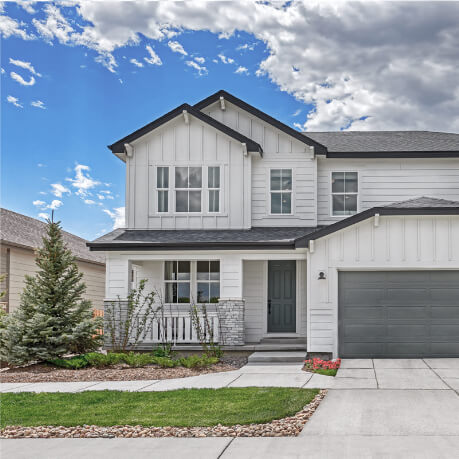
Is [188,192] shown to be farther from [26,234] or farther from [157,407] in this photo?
[157,407]

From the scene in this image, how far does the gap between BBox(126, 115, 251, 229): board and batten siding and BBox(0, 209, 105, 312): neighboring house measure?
8.45 feet

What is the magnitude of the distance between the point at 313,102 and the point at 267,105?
114 inches

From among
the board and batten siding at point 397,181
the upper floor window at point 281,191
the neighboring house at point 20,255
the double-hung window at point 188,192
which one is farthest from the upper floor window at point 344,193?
the neighboring house at point 20,255

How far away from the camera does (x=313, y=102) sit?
21109 millimetres

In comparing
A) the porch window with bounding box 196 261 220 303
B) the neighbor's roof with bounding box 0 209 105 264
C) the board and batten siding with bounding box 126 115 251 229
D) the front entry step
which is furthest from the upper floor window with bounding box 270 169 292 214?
the neighbor's roof with bounding box 0 209 105 264

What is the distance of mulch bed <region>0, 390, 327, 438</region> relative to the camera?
24.1 ft

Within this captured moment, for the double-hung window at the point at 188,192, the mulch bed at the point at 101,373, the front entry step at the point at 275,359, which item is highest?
the double-hung window at the point at 188,192

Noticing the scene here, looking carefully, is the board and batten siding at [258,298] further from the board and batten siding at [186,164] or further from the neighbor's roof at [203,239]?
the board and batten siding at [186,164]

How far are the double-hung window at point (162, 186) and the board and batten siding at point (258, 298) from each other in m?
3.05

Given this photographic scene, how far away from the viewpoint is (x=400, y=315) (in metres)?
14.2

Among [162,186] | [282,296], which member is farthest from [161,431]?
[162,186]

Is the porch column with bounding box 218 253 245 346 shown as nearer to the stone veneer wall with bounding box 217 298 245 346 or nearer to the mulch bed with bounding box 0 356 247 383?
the stone veneer wall with bounding box 217 298 245 346

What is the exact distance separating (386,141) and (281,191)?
413 cm

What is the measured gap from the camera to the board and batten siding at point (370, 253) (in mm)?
14125
